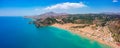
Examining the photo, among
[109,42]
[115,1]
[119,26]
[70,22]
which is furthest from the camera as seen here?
[70,22]

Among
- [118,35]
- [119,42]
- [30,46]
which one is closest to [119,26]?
[118,35]

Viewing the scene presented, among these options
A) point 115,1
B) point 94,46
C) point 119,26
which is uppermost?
point 115,1

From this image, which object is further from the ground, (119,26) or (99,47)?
(119,26)

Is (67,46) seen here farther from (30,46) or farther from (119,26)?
(119,26)

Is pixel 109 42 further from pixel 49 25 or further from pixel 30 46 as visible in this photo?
pixel 49 25

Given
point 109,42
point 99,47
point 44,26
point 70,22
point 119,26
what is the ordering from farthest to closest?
1. point 70,22
2. point 44,26
3. point 119,26
4. point 109,42
5. point 99,47

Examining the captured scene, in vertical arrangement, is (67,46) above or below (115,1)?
below

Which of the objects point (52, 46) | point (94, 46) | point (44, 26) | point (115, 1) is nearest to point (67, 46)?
point (52, 46)

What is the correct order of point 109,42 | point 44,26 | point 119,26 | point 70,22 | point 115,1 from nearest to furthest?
point 109,42
point 119,26
point 115,1
point 44,26
point 70,22

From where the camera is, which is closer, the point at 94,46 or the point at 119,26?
the point at 94,46
